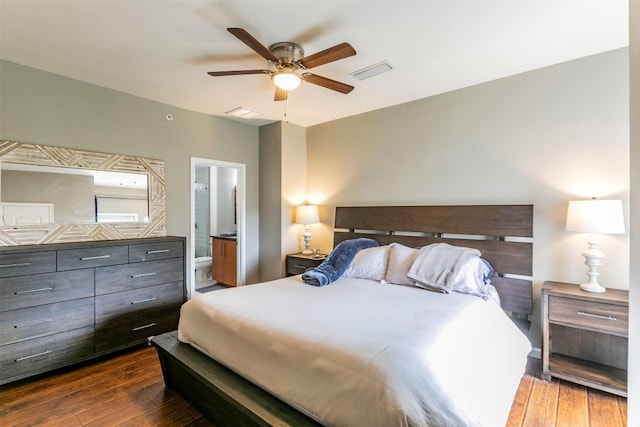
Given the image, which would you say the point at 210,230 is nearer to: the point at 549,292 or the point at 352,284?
the point at 352,284

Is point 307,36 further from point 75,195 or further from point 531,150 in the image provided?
point 75,195

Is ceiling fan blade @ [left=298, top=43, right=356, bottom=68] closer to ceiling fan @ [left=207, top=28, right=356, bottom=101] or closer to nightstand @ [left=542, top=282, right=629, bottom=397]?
ceiling fan @ [left=207, top=28, right=356, bottom=101]

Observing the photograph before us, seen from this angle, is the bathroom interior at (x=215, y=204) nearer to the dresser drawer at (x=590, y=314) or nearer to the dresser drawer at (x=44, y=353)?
the dresser drawer at (x=44, y=353)

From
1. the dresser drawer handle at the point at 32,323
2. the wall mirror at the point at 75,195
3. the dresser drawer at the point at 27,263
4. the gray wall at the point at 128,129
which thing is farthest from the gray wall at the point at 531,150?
the dresser drawer handle at the point at 32,323

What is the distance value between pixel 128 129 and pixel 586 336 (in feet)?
15.4

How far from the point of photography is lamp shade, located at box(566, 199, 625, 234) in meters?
2.23

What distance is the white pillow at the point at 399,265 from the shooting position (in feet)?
9.29

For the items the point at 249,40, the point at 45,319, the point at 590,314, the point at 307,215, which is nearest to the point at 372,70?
the point at 249,40

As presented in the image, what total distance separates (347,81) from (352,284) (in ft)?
6.23

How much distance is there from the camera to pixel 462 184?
10.5 feet

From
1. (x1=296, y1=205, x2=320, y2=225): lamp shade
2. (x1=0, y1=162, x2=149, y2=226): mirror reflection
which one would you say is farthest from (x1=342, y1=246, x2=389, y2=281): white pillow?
(x1=0, y1=162, x2=149, y2=226): mirror reflection

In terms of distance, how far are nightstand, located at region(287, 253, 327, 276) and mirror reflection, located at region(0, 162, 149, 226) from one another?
1.79 meters

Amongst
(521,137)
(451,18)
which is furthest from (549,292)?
(451,18)

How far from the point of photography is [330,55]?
2.05 m
